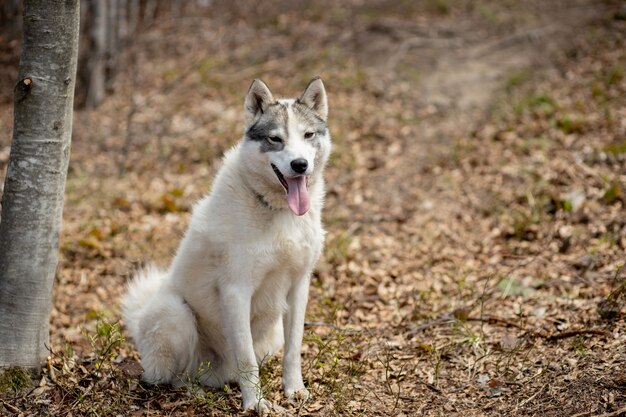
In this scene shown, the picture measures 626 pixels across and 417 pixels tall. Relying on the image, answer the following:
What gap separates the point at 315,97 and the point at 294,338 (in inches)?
70.0

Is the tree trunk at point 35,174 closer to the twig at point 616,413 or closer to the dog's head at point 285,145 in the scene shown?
the dog's head at point 285,145

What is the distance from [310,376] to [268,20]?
1177 cm

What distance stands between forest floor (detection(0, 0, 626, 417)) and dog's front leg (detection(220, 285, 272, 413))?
0.17m

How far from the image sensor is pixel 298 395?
3.98m

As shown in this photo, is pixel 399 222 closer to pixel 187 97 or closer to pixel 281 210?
pixel 281 210

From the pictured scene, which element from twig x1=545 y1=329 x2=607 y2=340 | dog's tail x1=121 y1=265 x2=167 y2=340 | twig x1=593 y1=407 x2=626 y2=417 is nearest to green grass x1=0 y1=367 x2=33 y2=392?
dog's tail x1=121 y1=265 x2=167 y2=340

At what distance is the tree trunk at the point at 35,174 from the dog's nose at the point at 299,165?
153cm

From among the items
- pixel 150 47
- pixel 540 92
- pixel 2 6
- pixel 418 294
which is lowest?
pixel 418 294

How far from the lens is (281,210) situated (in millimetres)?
4020

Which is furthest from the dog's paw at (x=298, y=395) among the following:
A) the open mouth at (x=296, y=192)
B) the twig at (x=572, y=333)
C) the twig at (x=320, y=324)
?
the twig at (x=572, y=333)

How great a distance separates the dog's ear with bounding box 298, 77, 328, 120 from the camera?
4262 millimetres

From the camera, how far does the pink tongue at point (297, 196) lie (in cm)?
388

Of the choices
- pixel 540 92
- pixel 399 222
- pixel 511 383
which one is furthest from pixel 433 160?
pixel 511 383

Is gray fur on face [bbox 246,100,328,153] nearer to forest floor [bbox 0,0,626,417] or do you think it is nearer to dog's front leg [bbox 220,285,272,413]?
dog's front leg [bbox 220,285,272,413]
